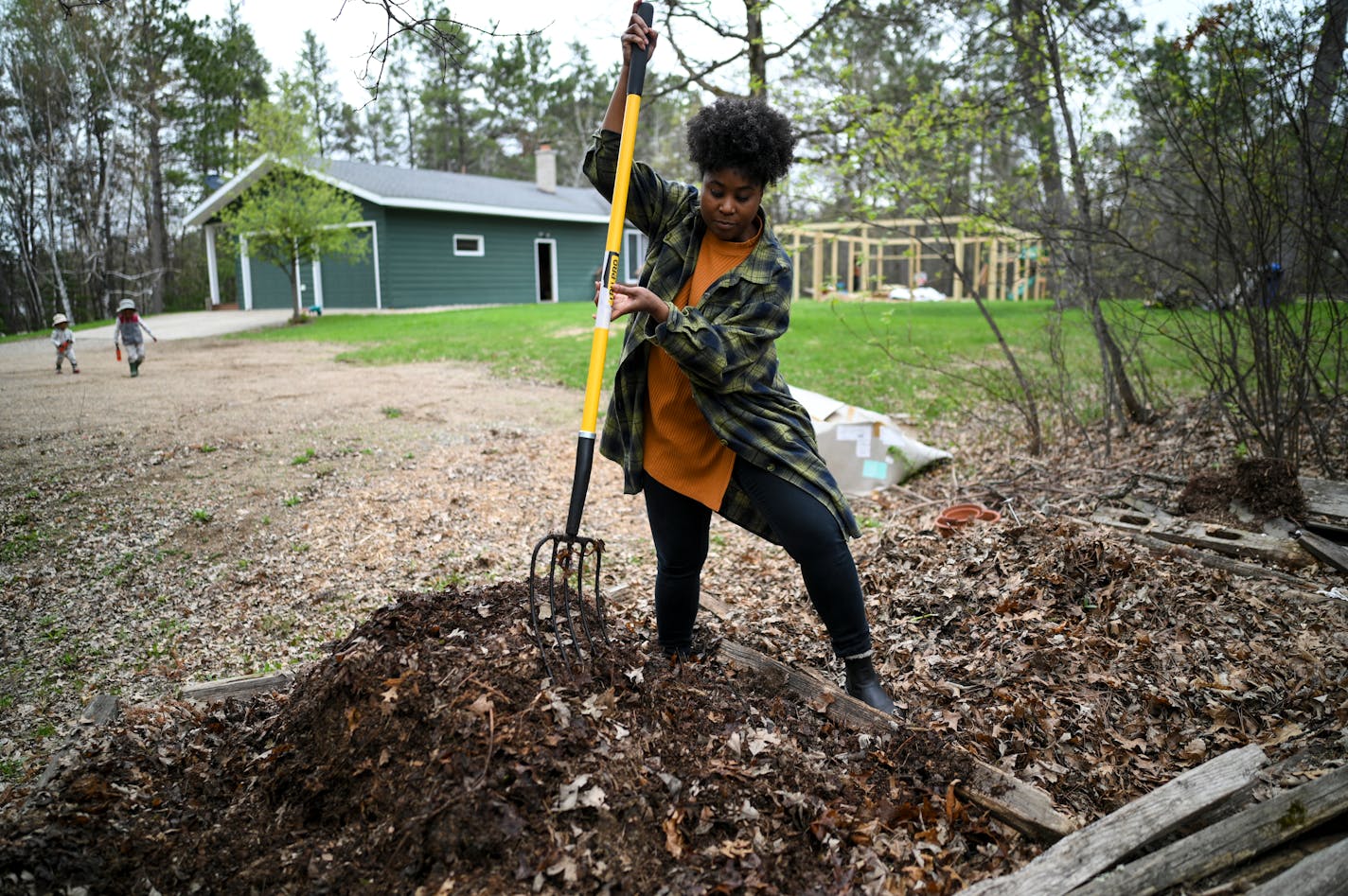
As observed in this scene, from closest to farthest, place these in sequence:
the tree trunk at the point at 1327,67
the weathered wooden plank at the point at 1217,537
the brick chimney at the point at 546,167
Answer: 1. the weathered wooden plank at the point at 1217,537
2. the tree trunk at the point at 1327,67
3. the brick chimney at the point at 546,167

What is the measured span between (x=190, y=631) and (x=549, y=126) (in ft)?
119

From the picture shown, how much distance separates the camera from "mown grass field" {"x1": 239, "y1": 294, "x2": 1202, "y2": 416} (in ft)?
28.3

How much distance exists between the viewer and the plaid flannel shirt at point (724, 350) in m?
2.42

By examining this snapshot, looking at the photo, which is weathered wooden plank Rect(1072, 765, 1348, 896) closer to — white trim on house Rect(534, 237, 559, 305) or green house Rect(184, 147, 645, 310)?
green house Rect(184, 147, 645, 310)

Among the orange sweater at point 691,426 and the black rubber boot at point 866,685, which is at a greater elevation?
the orange sweater at point 691,426

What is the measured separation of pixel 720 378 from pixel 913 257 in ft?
24.3

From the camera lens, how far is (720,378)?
242 centimetres

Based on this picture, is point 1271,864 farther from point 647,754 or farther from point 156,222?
point 156,222

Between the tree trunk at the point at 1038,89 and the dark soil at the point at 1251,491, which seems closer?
the dark soil at the point at 1251,491

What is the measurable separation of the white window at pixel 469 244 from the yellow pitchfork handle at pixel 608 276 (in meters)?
21.5

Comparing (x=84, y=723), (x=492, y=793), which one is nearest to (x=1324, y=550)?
(x=492, y=793)

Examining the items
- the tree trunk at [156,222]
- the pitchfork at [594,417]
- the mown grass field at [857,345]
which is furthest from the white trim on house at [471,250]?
the pitchfork at [594,417]

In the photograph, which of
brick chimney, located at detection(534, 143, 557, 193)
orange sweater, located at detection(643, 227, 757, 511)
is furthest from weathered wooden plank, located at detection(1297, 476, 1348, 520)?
brick chimney, located at detection(534, 143, 557, 193)

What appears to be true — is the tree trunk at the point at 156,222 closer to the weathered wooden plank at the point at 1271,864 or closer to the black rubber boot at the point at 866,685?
the black rubber boot at the point at 866,685
